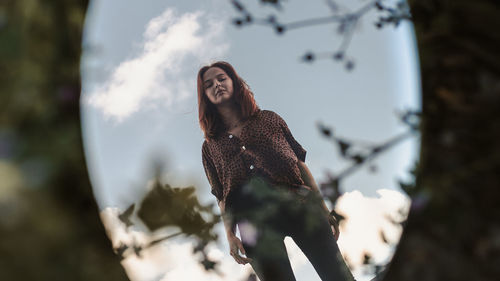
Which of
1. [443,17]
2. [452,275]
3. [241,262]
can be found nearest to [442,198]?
[452,275]

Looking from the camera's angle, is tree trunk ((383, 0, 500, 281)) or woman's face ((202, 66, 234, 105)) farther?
woman's face ((202, 66, 234, 105))

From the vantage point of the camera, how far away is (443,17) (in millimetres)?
775

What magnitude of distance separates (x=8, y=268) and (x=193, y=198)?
0.58m

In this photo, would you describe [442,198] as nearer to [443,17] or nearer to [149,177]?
[443,17]

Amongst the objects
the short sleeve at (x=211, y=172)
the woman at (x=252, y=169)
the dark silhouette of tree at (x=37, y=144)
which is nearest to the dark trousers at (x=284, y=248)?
the woman at (x=252, y=169)

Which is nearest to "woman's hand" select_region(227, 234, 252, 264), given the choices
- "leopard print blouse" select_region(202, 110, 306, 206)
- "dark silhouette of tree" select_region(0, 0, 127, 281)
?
"leopard print blouse" select_region(202, 110, 306, 206)

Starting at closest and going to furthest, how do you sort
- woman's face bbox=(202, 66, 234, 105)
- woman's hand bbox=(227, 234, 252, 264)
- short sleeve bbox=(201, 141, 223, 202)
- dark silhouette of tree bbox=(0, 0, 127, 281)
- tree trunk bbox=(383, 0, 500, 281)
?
dark silhouette of tree bbox=(0, 0, 127, 281) → tree trunk bbox=(383, 0, 500, 281) → woman's hand bbox=(227, 234, 252, 264) → short sleeve bbox=(201, 141, 223, 202) → woman's face bbox=(202, 66, 234, 105)

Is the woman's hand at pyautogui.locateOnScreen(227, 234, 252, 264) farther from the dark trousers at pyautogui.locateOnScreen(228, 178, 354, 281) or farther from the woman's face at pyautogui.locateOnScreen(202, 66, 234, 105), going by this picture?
the woman's face at pyautogui.locateOnScreen(202, 66, 234, 105)

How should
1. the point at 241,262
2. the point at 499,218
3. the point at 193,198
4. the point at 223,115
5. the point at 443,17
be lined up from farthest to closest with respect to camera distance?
the point at 223,115 < the point at 241,262 < the point at 193,198 < the point at 443,17 < the point at 499,218

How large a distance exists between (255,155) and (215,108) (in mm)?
602

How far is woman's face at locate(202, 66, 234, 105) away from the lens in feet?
9.47

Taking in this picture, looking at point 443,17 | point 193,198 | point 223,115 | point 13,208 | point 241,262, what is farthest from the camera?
point 223,115

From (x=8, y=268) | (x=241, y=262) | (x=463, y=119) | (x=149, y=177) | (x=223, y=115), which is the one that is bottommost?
(x=241, y=262)

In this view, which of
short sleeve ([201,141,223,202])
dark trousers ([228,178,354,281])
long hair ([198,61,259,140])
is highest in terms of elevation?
long hair ([198,61,259,140])
